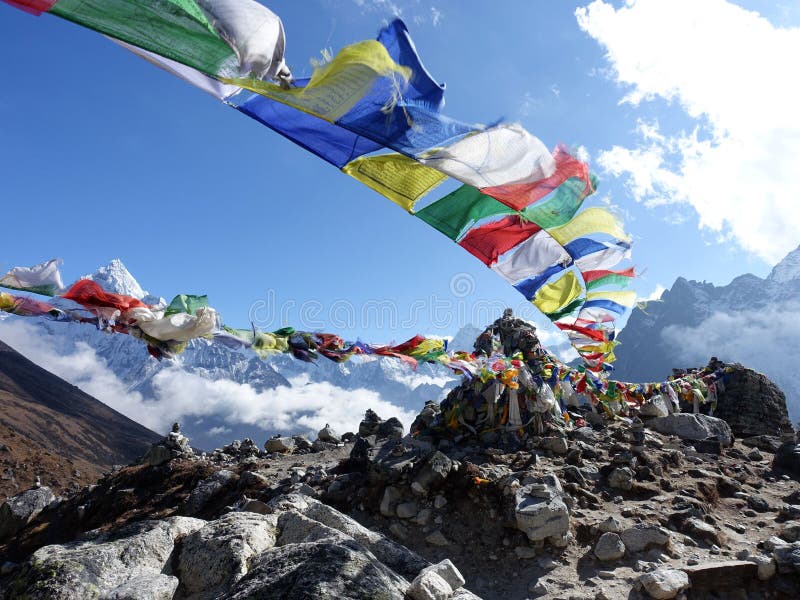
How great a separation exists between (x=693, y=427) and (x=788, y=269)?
756 feet

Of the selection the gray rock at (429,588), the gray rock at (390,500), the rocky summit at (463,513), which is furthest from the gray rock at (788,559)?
Result: the gray rock at (390,500)

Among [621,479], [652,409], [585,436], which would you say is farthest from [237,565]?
[652,409]

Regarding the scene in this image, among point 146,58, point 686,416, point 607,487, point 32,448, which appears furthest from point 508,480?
point 32,448

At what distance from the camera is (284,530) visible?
15.3ft

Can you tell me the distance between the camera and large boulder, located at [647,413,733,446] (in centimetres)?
1193

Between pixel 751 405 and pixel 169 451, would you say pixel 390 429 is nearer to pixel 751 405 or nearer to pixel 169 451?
pixel 169 451

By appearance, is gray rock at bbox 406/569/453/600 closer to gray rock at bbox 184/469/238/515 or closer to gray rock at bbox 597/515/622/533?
gray rock at bbox 597/515/622/533

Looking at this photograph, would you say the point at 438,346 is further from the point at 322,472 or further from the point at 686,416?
the point at 686,416

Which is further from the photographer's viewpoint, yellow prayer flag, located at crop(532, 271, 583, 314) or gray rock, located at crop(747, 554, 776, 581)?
yellow prayer flag, located at crop(532, 271, 583, 314)

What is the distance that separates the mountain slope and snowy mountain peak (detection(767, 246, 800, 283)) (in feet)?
714

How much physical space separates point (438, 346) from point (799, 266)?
776 feet

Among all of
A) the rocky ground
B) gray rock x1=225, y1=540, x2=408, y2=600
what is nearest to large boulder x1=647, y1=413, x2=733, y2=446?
the rocky ground

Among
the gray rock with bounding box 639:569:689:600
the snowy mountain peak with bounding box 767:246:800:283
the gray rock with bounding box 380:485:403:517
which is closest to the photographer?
the gray rock with bounding box 639:569:689:600

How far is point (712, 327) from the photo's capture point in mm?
154750
